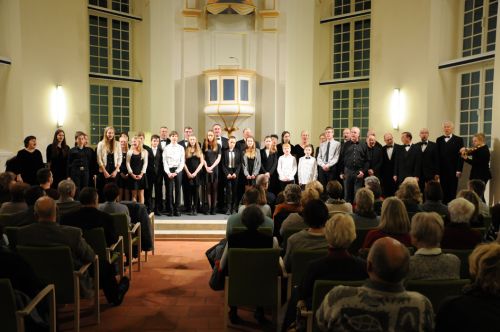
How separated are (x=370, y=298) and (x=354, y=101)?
31.8 ft

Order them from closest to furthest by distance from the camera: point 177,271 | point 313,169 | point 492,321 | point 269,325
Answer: point 492,321
point 269,325
point 177,271
point 313,169

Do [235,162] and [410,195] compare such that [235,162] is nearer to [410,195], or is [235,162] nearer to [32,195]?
[410,195]

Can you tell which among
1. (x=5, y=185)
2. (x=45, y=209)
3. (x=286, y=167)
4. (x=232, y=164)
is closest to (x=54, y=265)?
(x=45, y=209)

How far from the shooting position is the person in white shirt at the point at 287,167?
26.2ft

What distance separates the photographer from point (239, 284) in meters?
3.45

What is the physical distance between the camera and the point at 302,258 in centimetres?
316

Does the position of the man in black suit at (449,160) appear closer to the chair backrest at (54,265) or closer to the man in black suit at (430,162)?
the man in black suit at (430,162)

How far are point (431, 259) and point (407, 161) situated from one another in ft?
17.6

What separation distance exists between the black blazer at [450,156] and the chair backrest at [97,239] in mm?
5742

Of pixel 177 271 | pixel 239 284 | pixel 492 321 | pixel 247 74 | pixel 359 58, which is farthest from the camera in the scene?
pixel 359 58

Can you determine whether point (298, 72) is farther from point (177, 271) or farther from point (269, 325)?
point (269, 325)

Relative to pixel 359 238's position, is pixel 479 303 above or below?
above

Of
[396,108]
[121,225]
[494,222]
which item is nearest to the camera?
[494,222]

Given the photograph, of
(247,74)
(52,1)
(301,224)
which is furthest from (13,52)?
(301,224)
